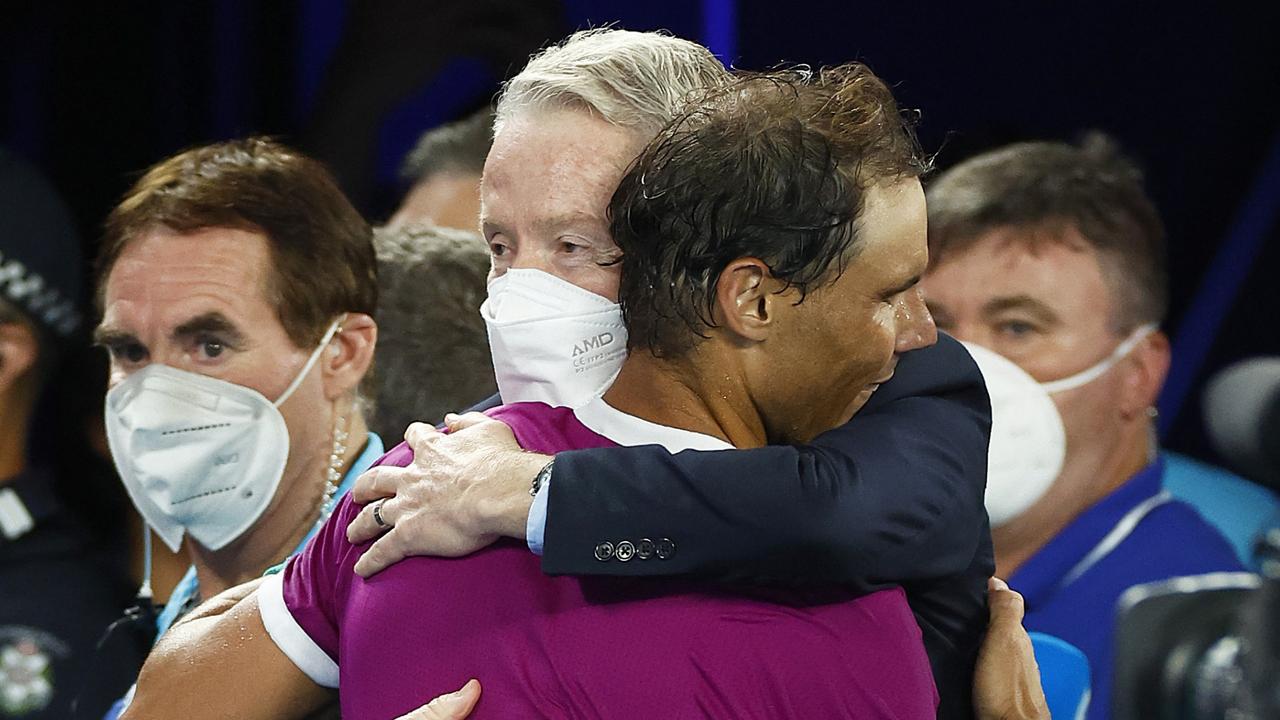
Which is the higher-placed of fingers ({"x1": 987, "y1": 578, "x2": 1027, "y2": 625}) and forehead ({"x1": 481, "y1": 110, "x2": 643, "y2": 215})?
forehead ({"x1": 481, "y1": 110, "x2": 643, "y2": 215})

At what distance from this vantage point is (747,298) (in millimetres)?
1507

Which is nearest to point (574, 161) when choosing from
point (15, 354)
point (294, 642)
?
point (294, 642)

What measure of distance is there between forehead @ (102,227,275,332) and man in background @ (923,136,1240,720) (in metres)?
1.33

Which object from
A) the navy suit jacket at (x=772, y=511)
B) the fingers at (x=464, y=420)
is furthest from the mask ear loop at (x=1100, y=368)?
the fingers at (x=464, y=420)

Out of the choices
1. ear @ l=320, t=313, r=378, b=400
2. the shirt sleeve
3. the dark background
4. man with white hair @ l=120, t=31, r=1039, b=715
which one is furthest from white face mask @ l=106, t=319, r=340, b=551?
the dark background

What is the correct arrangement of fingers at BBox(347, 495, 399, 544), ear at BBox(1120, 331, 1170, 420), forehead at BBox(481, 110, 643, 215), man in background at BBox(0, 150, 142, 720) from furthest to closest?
ear at BBox(1120, 331, 1170, 420), man in background at BBox(0, 150, 142, 720), forehead at BBox(481, 110, 643, 215), fingers at BBox(347, 495, 399, 544)

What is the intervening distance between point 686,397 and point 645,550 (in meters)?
0.16

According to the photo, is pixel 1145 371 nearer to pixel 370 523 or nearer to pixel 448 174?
pixel 448 174

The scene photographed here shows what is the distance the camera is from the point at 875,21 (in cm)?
375

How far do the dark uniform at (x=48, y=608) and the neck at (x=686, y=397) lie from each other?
4.26 feet

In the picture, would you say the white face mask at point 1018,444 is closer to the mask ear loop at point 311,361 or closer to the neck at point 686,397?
the mask ear loop at point 311,361

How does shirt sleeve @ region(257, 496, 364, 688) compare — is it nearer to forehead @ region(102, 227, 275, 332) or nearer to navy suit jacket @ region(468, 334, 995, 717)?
navy suit jacket @ region(468, 334, 995, 717)

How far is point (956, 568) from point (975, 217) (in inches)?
69.2

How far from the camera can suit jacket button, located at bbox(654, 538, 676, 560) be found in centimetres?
145
